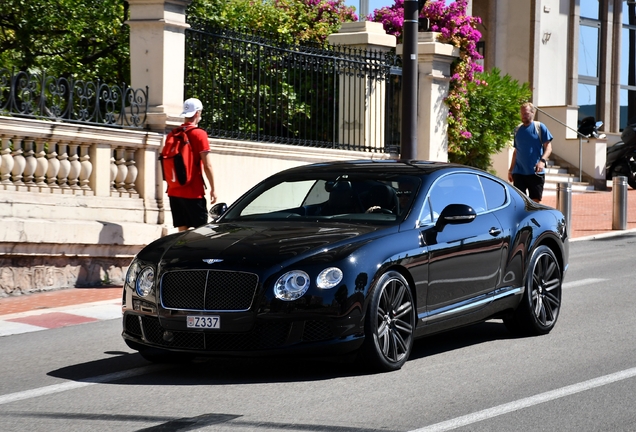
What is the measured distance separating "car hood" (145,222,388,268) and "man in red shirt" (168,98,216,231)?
4.02m

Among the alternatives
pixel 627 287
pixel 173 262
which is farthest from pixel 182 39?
pixel 173 262

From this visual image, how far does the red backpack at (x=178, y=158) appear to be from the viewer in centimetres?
1196

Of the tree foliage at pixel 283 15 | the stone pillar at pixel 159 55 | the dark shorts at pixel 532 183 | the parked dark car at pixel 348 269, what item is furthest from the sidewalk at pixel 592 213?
the parked dark car at pixel 348 269

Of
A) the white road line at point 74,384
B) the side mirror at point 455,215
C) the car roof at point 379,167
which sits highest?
the car roof at point 379,167

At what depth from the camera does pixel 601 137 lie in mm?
28672

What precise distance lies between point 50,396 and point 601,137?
23665 millimetres

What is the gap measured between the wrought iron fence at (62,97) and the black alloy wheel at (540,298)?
5.80 m

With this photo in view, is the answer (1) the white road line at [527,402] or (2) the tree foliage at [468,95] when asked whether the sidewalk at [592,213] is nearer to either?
(2) the tree foliage at [468,95]

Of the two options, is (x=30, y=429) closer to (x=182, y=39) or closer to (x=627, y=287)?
(x=627, y=287)

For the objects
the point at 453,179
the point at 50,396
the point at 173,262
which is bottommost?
the point at 50,396

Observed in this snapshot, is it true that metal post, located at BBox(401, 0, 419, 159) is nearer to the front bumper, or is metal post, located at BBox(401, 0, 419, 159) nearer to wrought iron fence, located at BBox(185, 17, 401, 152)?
wrought iron fence, located at BBox(185, 17, 401, 152)

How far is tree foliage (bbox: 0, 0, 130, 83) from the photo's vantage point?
18.6 meters

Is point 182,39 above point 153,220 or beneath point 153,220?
above

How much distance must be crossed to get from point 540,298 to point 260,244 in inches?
115
